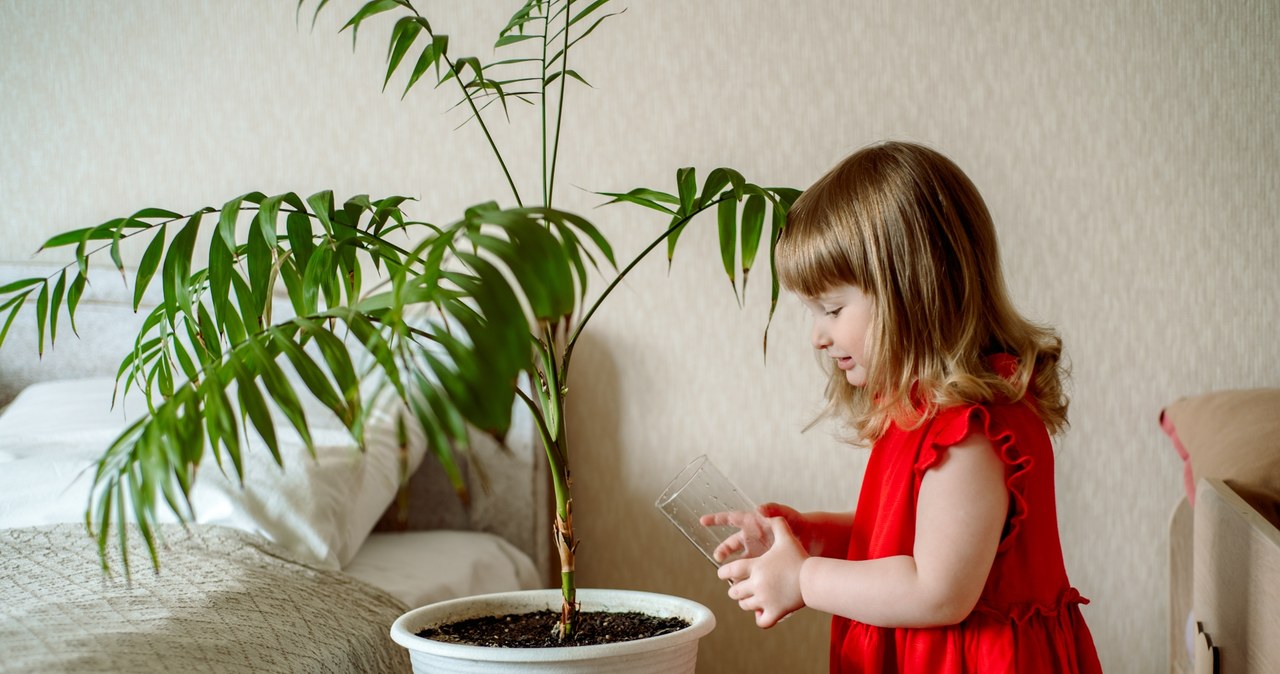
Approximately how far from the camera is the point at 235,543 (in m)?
1.38

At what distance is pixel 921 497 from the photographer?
1.05 metres

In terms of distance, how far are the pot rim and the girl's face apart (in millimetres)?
299

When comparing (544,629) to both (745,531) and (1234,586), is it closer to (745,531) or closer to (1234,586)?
(745,531)

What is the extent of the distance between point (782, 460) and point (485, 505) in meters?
0.53

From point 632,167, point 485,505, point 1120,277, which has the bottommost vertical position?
point 485,505

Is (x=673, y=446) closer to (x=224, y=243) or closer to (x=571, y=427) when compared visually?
(x=571, y=427)

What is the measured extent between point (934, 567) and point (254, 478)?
979mm

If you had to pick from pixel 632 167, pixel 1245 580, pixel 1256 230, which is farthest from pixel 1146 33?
pixel 1245 580

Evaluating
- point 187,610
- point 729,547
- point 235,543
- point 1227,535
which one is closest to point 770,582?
point 729,547

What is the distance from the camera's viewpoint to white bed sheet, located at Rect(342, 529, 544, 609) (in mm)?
1549

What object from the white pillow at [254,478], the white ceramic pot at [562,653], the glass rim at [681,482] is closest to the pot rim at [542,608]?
the white ceramic pot at [562,653]

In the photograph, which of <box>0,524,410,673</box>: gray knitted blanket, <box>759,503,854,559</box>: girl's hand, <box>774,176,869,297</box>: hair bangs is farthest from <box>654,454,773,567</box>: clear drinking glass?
<box>0,524,410,673</box>: gray knitted blanket

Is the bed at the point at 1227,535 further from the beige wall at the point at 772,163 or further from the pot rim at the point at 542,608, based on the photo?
the pot rim at the point at 542,608

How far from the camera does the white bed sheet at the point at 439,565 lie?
5.08ft
